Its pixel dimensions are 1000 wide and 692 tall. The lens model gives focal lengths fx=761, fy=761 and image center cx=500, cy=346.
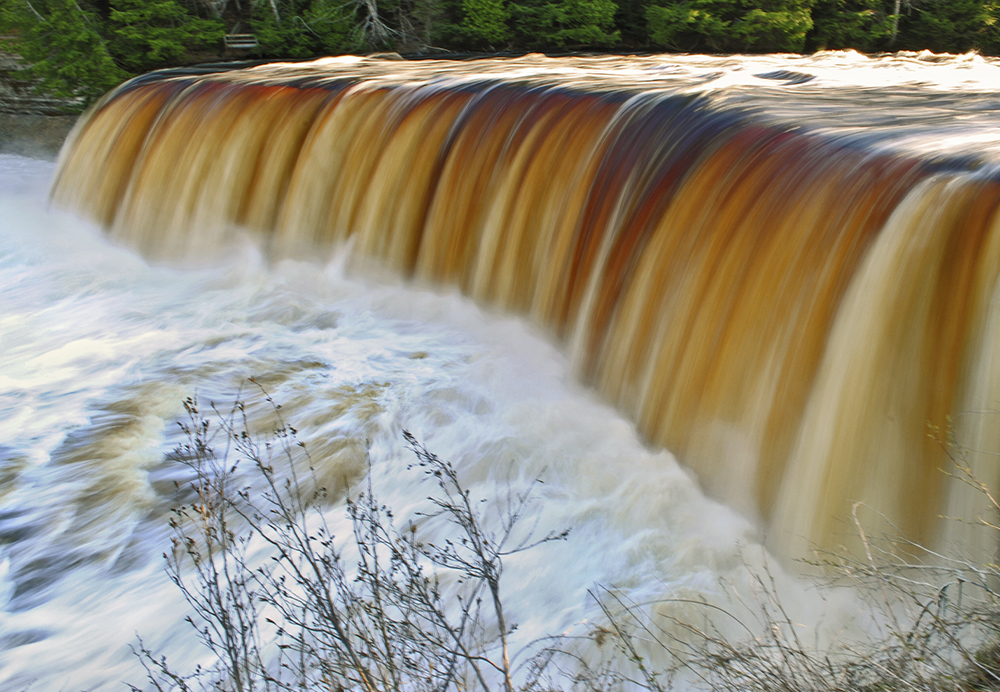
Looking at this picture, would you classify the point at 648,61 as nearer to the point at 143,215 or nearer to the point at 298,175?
the point at 298,175

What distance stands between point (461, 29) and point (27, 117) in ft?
25.5

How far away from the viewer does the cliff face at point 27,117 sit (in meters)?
13.0

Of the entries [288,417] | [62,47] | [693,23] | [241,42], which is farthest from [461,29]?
[288,417]

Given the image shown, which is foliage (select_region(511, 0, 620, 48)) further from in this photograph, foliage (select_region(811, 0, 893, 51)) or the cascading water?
the cascading water

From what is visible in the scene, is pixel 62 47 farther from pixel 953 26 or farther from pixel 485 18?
pixel 953 26

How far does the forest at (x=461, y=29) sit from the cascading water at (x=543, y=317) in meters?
5.53

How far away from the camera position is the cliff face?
510 inches

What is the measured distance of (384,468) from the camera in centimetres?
433

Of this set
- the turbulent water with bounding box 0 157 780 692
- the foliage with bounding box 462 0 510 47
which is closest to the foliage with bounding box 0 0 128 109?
the foliage with bounding box 462 0 510 47

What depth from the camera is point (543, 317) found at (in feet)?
18.6

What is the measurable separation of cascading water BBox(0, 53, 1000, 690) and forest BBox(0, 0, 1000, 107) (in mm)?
5532

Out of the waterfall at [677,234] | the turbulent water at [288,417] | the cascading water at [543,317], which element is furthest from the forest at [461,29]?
the turbulent water at [288,417]

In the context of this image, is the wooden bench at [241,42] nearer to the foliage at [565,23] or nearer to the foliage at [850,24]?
the foliage at [565,23]

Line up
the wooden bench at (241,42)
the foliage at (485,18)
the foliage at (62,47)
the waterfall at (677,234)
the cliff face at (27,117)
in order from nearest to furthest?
the waterfall at (677,234), the foliage at (62,47), the cliff face at (27,117), the wooden bench at (241,42), the foliage at (485,18)
